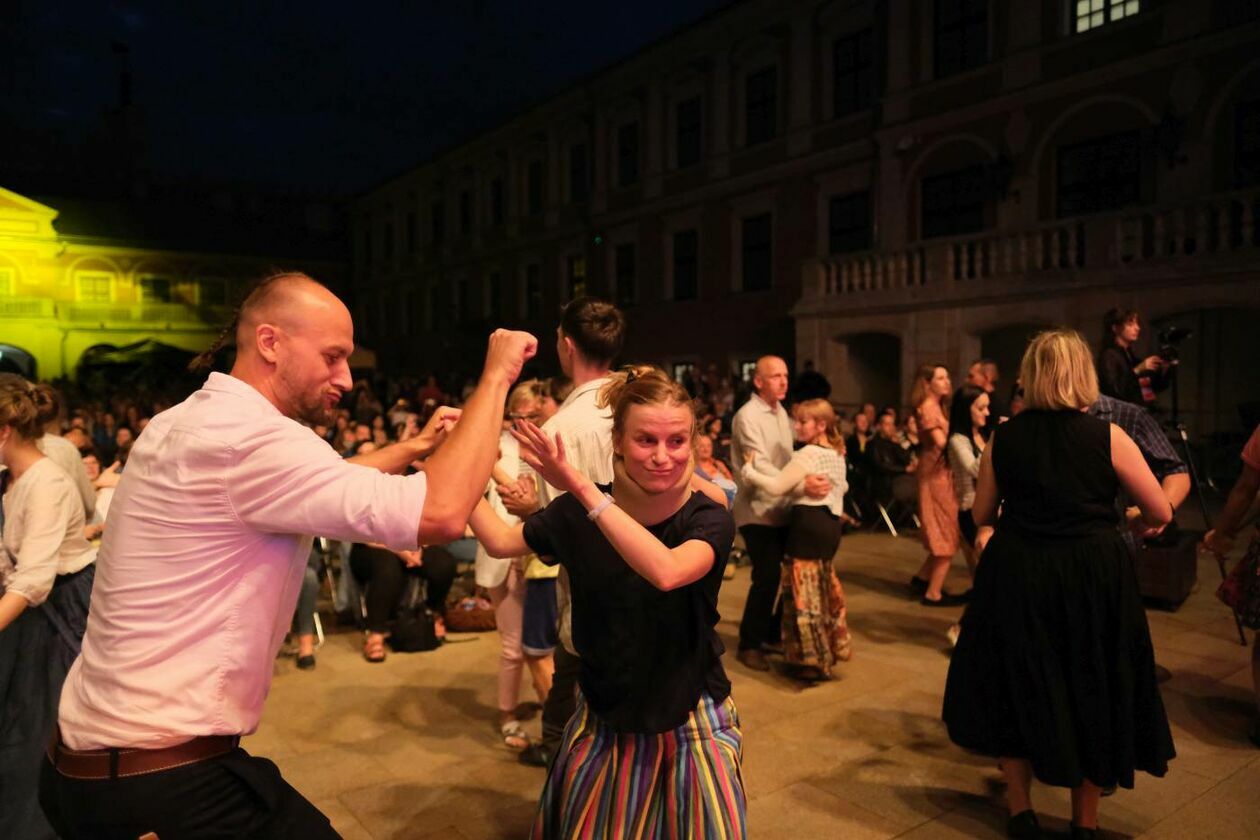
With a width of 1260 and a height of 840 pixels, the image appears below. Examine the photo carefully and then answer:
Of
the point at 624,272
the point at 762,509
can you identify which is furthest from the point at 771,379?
the point at 624,272

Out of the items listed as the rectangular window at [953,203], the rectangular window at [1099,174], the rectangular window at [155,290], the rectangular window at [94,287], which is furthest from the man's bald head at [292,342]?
the rectangular window at [155,290]

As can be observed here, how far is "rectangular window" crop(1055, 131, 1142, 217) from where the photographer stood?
1359 cm

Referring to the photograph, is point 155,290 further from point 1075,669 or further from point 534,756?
point 1075,669

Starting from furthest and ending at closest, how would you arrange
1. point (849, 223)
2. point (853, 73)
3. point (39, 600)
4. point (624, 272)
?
point (624, 272)
point (849, 223)
point (853, 73)
point (39, 600)

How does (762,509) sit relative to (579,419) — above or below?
below

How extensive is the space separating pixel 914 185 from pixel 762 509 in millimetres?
13294

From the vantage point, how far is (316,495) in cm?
169

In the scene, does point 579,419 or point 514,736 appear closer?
point 579,419

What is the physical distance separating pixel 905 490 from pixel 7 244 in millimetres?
41099

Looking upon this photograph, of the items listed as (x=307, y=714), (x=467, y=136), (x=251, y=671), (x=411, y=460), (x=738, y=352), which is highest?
(x=467, y=136)

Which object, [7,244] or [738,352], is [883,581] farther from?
[7,244]

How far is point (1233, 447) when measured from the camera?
478 inches

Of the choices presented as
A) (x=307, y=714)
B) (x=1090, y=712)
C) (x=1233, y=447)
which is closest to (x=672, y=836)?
(x=1090, y=712)

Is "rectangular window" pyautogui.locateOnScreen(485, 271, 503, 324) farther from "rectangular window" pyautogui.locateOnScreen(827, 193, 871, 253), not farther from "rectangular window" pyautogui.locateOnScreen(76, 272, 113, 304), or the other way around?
"rectangular window" pyautogui.locateOnScreen(76, 272, 113, 304)
